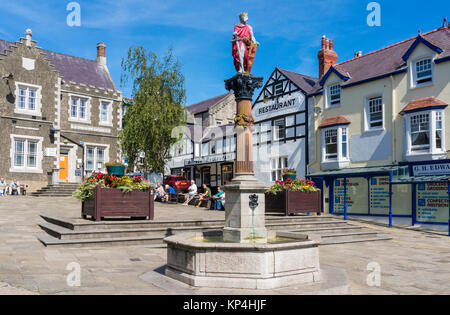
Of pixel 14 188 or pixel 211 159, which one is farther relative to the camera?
pixel 211 159

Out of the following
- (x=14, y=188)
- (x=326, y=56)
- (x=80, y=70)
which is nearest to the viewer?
(x=14, y=188)

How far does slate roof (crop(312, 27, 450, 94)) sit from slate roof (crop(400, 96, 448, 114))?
77.9 inches

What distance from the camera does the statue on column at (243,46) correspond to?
8.89 meters

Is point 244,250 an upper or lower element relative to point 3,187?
lower

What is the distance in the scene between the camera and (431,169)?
19500mm

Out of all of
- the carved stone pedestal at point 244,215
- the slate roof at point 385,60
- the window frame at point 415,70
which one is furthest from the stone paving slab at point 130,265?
the slate roof at point 385,60

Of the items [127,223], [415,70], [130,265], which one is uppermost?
[415,70]

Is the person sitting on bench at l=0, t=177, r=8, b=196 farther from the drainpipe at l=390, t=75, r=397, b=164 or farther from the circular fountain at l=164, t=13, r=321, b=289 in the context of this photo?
the drainpipe at l=390, t=75, r=397, b=164

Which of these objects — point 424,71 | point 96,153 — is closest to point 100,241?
point 424,71

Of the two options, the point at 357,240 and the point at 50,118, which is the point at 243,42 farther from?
the point at 50,118

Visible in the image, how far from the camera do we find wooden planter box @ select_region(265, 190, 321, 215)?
16.8 meters

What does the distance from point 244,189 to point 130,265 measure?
9.38ft

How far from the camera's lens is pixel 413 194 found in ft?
68.3
